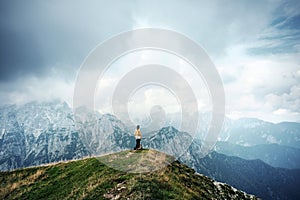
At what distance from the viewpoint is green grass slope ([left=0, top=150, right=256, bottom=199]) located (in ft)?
70.5

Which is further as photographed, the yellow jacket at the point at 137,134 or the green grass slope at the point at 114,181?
the yellow jacket at the point at 137,134

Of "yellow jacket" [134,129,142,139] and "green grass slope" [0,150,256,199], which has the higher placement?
"yellow jacket" [134,129,142,139]

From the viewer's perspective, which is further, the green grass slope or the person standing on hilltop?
the person standing on hilltop

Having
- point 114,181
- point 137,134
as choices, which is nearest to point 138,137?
point 137,134

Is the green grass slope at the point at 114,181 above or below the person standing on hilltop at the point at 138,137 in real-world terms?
below

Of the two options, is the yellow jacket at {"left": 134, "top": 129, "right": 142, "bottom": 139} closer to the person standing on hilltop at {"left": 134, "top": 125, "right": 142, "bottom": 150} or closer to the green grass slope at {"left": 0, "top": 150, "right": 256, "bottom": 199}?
the person standing on hilltop at {"left": 134, "top": 125, "right": 142, "bottom": 150}

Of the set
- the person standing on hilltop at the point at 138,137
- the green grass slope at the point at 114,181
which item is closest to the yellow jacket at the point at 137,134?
the person standing on hilltop at the point at 138,137

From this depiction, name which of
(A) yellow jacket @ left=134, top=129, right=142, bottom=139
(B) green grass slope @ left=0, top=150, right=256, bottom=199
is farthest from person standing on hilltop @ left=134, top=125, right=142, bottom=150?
(B) green grass slope @ left=0, top=150, right=256, bottom=199

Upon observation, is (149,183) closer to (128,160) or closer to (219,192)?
(128,160)

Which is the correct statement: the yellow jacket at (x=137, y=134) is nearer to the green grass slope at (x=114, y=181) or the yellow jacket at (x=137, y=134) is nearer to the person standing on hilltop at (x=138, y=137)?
the person standing on hilltop at (x=138, y=137)

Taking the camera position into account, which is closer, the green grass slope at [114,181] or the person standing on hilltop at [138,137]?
the green grass slope at [114,181]

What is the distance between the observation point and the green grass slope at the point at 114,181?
846 inches

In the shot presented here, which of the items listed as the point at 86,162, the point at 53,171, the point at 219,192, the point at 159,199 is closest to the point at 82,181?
the point at 86,162

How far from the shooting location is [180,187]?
76.1 ft
